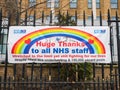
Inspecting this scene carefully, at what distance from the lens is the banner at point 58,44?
23.0 feet

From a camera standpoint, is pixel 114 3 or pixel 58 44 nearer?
pixel 58 44

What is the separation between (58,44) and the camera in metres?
7.07

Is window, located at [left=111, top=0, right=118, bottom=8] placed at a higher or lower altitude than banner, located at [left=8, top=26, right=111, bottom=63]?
higher

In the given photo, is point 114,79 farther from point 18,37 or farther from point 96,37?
point 18,37

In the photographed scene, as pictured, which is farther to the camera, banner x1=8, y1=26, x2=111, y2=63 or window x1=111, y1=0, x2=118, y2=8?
window x1=111, y1=0, x2=118, y2=8

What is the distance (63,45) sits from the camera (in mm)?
7074

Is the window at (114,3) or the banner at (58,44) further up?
the window at (114,3)

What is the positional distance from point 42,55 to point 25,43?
50cm

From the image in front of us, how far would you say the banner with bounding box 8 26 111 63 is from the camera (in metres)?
7.01

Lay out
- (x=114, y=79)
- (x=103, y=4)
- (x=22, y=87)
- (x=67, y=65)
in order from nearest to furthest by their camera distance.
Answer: (x=22, y=87)
(x=114, y=79)
(x=67, y=65)
(x=103, y=4)

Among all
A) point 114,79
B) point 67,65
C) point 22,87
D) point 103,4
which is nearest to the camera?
point 22,87

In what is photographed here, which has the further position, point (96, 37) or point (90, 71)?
point (90, 71)

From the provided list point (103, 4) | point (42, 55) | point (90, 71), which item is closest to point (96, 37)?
point (42, 55)

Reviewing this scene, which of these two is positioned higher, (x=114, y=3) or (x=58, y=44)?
(x=114, y=3)
